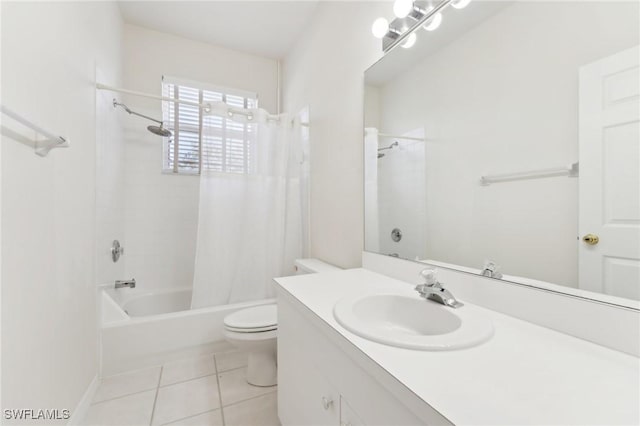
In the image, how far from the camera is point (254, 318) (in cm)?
167

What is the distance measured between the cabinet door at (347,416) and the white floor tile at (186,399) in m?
1.03

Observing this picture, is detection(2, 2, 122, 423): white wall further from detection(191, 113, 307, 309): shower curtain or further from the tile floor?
detection(191, 113, 307, 309): shower curtain

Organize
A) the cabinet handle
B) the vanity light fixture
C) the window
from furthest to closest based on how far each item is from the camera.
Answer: the window, the vanity light fixture, the cabinet handle

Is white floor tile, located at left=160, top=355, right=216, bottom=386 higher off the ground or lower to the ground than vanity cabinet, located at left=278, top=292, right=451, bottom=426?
lower

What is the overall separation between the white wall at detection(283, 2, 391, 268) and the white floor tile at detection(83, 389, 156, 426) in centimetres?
129

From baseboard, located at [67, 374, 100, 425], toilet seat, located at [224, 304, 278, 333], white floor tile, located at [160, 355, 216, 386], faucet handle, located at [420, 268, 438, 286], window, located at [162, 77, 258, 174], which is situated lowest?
white floor tile, located at [160, 355, 216, 386]

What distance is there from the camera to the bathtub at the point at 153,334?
1.66 m

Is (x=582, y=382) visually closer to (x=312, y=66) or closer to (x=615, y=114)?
(x=615, y=114)

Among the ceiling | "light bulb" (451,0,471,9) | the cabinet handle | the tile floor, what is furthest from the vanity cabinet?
the ceiling

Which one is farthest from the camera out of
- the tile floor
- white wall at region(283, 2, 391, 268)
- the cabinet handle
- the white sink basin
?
white wall at region(283, 2, 391, 268)

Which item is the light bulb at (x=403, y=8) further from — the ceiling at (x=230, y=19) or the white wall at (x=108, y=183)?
the white wall at (x=108, y=183)

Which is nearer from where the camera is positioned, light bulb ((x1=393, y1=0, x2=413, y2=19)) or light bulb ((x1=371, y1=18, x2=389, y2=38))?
light bulb ((x1=393, y1=0, x2=413, y2=19))

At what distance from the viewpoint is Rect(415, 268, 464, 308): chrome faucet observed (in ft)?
2.86

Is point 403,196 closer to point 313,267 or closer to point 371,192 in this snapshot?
point 371,192
